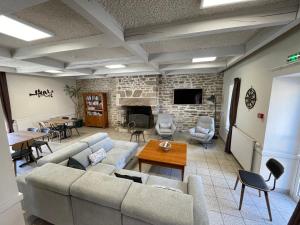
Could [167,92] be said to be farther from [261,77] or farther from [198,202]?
[198,202]

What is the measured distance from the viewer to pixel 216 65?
4.04 meters

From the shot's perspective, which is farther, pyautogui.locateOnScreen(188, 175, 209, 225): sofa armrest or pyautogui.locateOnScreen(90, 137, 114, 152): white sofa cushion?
pyautogui.locateOnScreen(90, 137, 114, 152): white sofa cushion

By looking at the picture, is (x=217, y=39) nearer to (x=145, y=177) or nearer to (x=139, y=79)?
(x=145, y=177)

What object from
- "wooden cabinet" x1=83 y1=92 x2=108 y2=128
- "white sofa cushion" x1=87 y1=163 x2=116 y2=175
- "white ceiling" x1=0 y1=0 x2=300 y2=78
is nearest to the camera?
"white ceiling" x1=0 y1=0 x2=300 y2=78

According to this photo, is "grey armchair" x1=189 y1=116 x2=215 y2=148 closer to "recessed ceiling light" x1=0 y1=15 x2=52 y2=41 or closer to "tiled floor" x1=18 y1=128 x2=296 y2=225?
"tiled floor" x1=18 y1=128 x2=296 y2=225

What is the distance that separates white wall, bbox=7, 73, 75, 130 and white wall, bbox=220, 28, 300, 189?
273 inches

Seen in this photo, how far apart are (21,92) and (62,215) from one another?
512cm

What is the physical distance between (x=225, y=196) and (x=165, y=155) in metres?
1.21

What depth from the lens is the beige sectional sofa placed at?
1.20 m

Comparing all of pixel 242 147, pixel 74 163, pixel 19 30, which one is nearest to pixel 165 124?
pixel 242 147

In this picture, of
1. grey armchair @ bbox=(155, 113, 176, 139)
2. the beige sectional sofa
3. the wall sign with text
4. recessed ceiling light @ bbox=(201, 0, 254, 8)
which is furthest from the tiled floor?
the wall sign with text

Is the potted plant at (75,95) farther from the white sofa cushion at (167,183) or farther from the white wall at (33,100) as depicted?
the white sofa cushion at (167,183)

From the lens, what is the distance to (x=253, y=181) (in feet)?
6.57

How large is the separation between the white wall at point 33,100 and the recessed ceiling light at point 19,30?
3.81 meters
